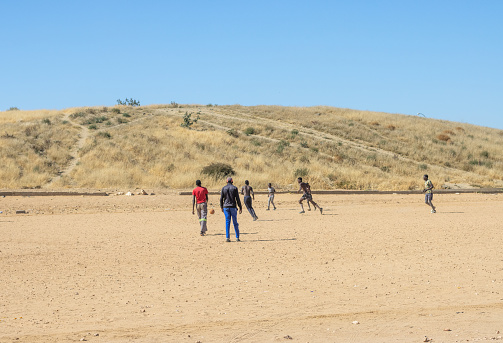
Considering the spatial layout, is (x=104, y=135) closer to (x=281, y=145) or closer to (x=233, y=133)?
(x=233, y=133)

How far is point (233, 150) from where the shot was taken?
1874 inches

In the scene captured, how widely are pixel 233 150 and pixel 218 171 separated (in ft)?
30.0

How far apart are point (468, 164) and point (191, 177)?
31434 millimetres

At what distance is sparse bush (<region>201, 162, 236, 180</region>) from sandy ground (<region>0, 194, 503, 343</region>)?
17450mm

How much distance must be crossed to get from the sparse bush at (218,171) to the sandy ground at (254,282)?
57.3 feet

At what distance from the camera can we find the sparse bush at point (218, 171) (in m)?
38.1

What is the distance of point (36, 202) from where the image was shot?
1093 inches

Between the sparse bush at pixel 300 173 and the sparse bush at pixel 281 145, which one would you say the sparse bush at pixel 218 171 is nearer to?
the sparse bush at pixel 300 173

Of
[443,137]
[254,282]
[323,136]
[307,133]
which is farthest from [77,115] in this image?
[254,282]

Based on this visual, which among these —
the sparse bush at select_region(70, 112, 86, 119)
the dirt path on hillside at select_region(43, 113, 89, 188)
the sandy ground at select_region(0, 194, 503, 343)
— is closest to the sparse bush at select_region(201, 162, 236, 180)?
the dirt path on hillside at select_region(43, 113, 89, 188)

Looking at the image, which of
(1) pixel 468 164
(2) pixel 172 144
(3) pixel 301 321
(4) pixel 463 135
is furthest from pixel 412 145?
(3) pixel 301 321

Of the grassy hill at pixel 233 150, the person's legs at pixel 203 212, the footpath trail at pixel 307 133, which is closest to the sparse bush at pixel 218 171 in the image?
the grassy hill at pixel 233 150

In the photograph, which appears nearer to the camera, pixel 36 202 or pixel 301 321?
pixel 301 321

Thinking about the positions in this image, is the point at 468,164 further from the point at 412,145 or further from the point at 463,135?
the point at 463,135
